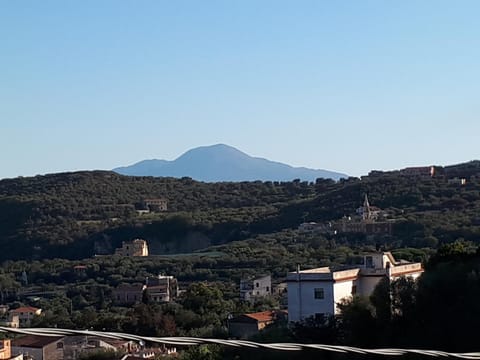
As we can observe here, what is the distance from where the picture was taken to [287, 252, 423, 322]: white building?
19.0 m

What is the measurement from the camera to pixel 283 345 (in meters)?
2.75

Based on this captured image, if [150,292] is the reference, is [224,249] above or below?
above

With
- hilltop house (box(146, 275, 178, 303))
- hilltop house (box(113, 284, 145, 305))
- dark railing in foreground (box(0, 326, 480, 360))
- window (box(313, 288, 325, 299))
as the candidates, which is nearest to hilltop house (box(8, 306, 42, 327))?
hilltop house (box(146, 275, 178, 303))

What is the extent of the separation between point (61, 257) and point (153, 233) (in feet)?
23.5

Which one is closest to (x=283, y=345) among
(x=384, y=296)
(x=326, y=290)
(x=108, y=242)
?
(x=384, y=296)

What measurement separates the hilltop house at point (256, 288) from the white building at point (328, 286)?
526 inches

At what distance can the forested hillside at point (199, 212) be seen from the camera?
55.8 metres

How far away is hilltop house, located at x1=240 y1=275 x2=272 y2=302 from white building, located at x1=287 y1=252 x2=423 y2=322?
43.8 ft

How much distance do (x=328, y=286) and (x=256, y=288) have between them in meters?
16.0

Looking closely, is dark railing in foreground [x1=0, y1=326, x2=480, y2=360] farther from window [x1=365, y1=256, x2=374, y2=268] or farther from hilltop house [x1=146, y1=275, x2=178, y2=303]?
hilltop house [x1=146, y1=275, x2=178, y2=303]

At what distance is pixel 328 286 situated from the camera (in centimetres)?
1902

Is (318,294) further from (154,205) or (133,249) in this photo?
(154,205)

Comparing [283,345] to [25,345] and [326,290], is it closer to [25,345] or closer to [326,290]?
[326,290]

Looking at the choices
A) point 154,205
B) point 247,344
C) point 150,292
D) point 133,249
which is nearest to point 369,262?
point 150,292
